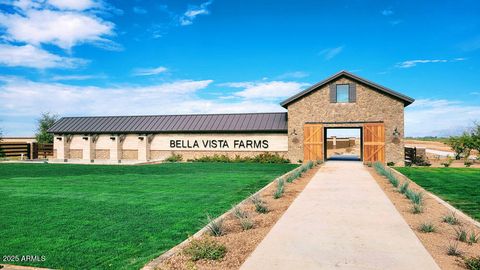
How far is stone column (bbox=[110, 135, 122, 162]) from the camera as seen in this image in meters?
30.3

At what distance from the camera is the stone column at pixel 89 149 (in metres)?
31.2

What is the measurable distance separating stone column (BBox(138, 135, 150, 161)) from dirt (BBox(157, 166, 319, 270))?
71.3 ft

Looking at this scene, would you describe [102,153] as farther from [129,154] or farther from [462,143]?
[462,143]

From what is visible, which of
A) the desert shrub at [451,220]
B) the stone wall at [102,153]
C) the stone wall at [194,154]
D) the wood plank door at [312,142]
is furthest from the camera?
the stone wall at [102,153]

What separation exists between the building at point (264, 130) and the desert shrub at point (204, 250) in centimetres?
2028

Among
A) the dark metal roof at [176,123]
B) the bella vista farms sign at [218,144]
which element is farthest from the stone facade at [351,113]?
the bella vista farms sign at [218,144]

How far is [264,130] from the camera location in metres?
26.6

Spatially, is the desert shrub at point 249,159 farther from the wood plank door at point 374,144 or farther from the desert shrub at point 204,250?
the desert shrub at point 204,250

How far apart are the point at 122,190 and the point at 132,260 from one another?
739cm

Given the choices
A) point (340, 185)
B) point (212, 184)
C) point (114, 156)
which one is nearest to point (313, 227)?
point (340, 185)

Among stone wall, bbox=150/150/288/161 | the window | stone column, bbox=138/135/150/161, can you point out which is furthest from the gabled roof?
stone column, bbox=138/135/150/161

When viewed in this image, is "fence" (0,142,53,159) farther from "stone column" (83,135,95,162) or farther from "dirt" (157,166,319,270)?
"dirt" (157,166,319,270)

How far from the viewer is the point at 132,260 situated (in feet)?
16.7

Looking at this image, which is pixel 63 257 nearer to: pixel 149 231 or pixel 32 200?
pixel 149 231
